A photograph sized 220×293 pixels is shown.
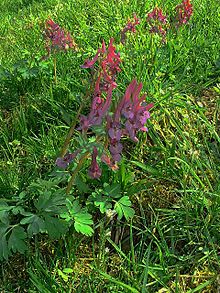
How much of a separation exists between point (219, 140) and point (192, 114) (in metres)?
0.32

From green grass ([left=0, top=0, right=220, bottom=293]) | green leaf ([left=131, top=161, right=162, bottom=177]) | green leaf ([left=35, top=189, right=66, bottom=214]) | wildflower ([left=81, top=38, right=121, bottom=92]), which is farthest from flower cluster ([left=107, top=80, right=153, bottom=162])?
green leaf ([left=131, top=161, right=162, bottom=177])

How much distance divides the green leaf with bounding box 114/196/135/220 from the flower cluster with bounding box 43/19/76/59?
1236 millimetres

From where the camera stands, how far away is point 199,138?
7.77ft

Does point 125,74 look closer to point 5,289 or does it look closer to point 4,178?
point 4,178

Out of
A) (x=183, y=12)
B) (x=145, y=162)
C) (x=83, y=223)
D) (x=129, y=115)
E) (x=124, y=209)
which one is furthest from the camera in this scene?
(x=183, y=12)

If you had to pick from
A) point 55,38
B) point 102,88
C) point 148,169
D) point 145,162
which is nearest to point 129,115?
point 102,88

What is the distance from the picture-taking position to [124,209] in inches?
72.3

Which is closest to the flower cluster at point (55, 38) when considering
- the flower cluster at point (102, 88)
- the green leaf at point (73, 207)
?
the flower cluster at point (102, 88)

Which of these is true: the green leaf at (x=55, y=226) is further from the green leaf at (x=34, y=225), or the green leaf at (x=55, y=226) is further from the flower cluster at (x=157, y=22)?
the flower cluster at (x=157, y=22)

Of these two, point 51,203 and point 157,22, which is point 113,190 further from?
point 157,22

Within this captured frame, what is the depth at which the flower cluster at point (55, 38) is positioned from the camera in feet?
8.65

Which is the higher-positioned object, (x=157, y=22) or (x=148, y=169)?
(x=157, y=22)

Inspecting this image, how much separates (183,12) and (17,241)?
219 centimetres

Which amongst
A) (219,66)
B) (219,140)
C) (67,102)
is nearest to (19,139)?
(67,102)
